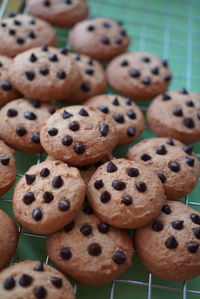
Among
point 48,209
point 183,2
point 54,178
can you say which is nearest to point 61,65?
point 54,178

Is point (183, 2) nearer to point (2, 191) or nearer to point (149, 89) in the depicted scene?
point (149, 89)

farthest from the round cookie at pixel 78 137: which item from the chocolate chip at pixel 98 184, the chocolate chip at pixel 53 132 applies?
the chocolate chip at pixel 98 184

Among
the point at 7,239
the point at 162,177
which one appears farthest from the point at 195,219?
the point at 7,239

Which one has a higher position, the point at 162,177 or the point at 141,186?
the point at 141,186

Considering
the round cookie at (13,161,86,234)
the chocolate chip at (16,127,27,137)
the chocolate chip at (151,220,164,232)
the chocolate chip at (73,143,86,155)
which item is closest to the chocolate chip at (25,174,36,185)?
the round cookie at (13,161,86,234)

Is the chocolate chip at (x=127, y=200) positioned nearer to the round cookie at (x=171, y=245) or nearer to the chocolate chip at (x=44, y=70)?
the round cookie at (x=171, y=245)

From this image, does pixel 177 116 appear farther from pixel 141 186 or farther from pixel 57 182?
pixel 57 182
